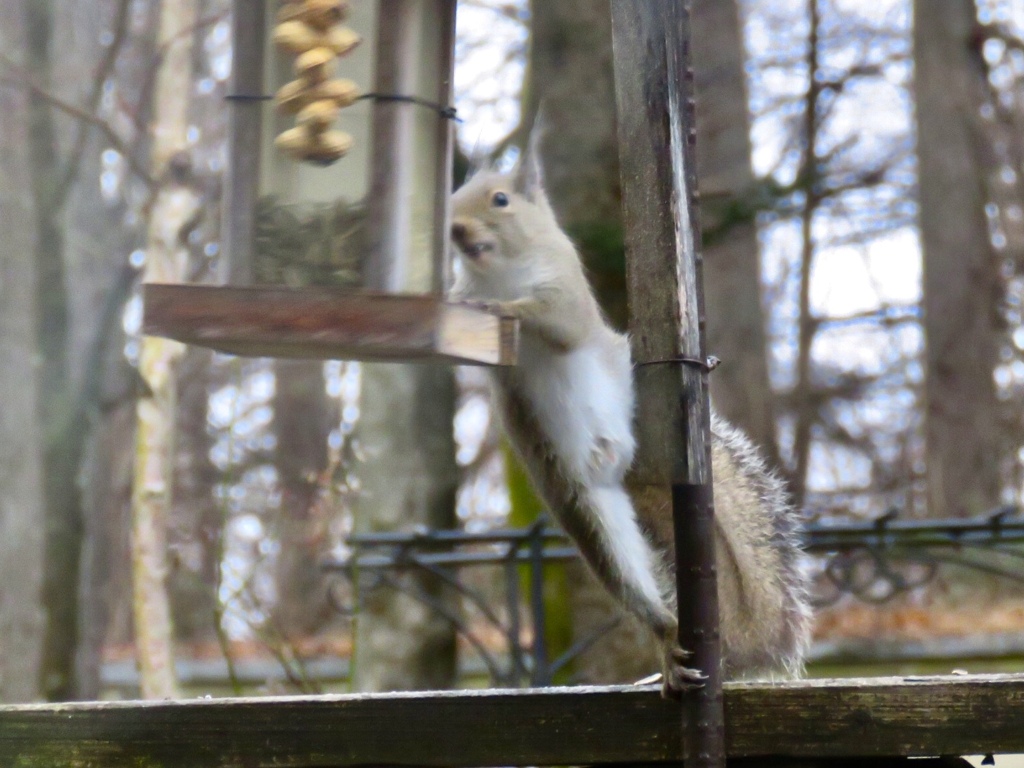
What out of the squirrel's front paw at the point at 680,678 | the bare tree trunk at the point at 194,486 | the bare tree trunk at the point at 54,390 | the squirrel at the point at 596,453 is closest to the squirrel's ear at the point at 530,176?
the squirrel at the point at 596,453

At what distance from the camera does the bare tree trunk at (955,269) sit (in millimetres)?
8367

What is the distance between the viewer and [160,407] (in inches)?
198

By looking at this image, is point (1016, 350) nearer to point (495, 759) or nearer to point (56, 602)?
point (56, 602)

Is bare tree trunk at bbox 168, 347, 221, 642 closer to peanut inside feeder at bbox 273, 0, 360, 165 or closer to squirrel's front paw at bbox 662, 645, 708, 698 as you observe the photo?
peanut inside feeder at bbox 273, 0, 360, 165

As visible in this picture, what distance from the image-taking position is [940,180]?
877cm

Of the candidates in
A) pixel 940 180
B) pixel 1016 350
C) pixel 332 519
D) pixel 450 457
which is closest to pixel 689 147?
pixel 332 519

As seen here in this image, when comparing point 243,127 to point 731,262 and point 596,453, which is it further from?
point 731,262

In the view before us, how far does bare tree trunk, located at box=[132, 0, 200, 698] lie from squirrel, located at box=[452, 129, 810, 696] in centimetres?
251

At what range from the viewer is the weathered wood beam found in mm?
1603

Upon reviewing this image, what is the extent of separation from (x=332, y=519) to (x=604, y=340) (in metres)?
2.70

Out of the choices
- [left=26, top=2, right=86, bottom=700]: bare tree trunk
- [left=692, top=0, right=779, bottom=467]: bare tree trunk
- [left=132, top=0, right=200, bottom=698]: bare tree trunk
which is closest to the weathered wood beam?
[left=132, top=0, right=200, bottom=698]: bare tree trunk

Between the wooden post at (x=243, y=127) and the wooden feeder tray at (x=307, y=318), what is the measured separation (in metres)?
0.19

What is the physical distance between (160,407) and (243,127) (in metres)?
3.21

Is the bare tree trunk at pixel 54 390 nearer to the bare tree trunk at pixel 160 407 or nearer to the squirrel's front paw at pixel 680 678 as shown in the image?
the bare tree trunk at pixel 160 407
